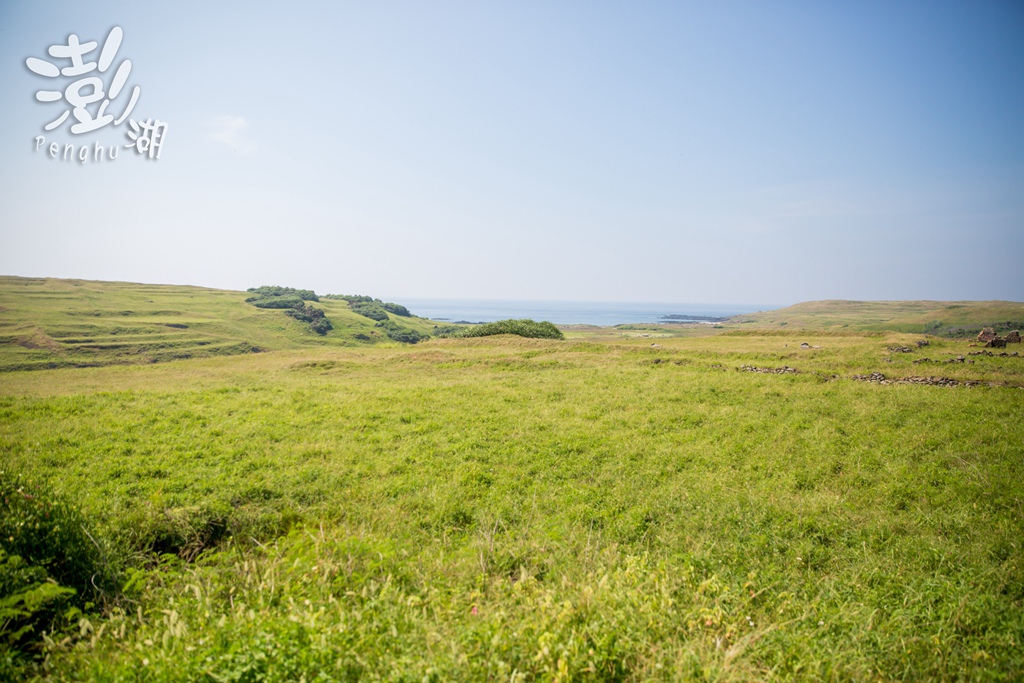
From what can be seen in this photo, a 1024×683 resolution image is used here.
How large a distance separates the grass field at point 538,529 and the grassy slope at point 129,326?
34551 mm

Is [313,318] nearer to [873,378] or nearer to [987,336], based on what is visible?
[873,378]

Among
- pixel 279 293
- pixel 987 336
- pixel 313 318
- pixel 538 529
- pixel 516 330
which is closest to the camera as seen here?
pixel 538 529

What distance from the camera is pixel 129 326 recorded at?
200 feet

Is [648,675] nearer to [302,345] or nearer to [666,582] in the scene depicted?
Answer: [666,582]

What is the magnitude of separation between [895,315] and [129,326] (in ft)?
521

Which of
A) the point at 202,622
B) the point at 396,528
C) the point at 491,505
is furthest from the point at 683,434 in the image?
the point at 202,622

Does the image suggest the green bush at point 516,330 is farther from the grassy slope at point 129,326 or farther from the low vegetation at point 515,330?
the grassy slope at point 129,326

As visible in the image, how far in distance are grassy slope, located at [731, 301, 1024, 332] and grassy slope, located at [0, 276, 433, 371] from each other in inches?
3801

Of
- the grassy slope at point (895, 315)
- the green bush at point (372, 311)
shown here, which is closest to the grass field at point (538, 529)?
the grassy slope at point (895, 315)

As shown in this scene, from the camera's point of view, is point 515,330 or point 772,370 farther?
point 515,330

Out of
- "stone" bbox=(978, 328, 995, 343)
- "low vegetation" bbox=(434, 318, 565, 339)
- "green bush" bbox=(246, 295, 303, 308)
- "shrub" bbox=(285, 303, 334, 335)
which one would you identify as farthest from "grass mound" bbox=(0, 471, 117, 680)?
"green bush" bbox=(246, 295, 303, 308)

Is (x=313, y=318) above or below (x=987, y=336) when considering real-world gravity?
below

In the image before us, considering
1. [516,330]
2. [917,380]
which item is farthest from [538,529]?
[516,330]

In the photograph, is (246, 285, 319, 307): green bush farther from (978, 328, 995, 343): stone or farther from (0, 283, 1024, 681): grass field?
(978, 328, 995, 343): stone
